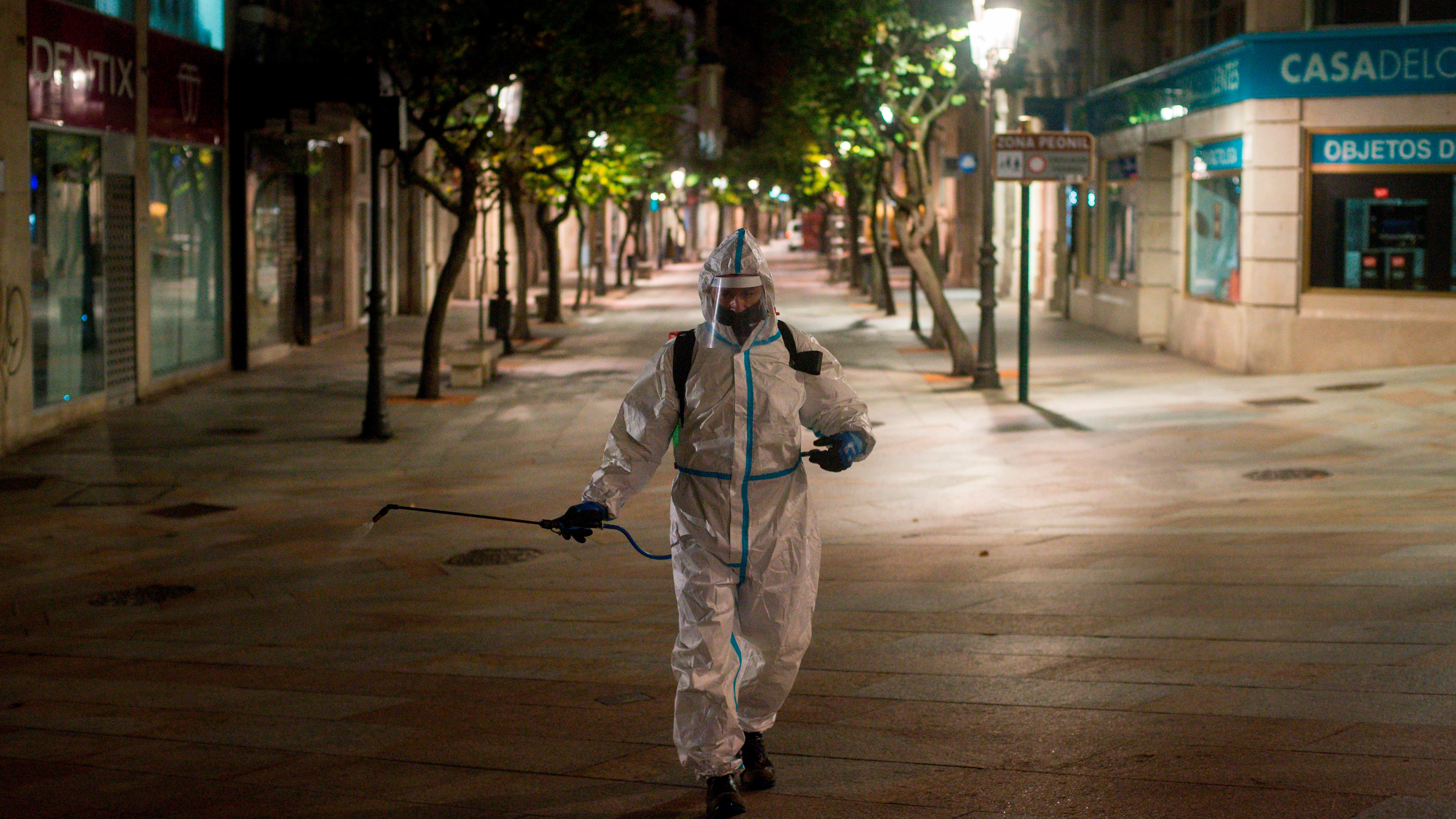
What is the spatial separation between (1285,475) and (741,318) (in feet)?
28.2

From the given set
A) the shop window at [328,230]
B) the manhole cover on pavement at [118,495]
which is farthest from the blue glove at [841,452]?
the shop window at [328,230]

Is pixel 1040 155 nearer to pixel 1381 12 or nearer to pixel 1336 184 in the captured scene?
pixel 1336 184

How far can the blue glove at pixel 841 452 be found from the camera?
543 centimetres

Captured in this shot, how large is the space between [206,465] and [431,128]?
557 cm

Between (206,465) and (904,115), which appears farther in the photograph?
(904,115)

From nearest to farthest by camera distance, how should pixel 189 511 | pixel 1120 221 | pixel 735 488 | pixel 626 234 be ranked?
pixel 735 488, pixel 189 511, pixel 1120 221, pixel 626 234

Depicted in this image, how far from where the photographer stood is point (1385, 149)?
1938 cm

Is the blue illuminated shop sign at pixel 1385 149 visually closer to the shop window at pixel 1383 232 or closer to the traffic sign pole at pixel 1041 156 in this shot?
the shop window at pixel 1383 232

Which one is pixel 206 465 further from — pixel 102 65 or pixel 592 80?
pixel 592 80

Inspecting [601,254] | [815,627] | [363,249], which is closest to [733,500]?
[815,627]

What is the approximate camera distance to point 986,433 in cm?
1577

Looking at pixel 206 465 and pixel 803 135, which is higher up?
pixel 803 135

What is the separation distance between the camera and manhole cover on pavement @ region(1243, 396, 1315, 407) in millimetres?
16922

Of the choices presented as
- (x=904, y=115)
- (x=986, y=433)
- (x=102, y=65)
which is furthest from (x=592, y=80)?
(x=986, y=433)
